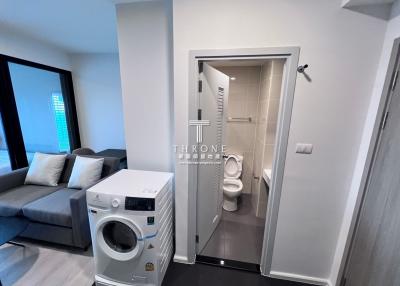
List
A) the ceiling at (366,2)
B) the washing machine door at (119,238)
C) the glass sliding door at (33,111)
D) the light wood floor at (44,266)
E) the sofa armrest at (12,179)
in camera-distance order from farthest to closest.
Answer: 1. the glass sliding door at (33,111)
2. the sofa armrest at (12,179)
3. the light wood floor at (44,266)
4. the washing machine door at (119,238)
5. the ceiling at (366,2)

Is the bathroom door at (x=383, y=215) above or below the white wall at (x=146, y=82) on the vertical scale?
below

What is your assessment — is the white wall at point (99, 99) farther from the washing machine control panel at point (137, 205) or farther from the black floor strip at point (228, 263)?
the black floor strip at point (228, 263)

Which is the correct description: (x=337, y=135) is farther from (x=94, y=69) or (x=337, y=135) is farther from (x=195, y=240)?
(x=94, y=69)

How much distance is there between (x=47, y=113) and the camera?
315cm

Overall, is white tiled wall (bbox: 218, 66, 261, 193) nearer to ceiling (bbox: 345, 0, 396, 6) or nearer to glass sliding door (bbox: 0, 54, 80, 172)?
ceiling (bbox: 345, 0, 396, 6)

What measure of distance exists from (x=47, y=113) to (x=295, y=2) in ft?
13.4

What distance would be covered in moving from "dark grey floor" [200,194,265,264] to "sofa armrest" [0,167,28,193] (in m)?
2.53

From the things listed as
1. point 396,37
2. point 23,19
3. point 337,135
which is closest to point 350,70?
point 396,37

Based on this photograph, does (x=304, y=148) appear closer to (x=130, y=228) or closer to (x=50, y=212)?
(x=130, y=228)

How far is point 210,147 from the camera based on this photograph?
1.76m

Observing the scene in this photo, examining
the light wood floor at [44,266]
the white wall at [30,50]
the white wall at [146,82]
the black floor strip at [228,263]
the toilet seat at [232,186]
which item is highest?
the white wall at [30,50]

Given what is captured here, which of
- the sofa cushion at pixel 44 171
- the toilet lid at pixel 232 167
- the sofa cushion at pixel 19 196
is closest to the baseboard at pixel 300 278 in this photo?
the toilet lid at pixel 232 167

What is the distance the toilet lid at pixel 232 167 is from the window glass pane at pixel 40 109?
3297 millimetres

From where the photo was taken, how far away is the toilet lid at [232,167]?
2.84 metres
